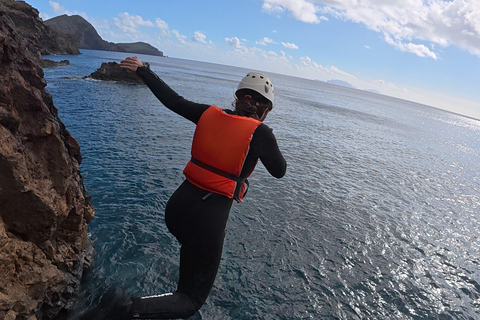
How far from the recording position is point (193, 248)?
11.6ft

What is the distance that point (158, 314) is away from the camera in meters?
3.42

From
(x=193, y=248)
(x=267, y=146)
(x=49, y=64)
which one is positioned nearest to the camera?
(x=267, y=146)

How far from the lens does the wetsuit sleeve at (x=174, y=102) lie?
378 cm

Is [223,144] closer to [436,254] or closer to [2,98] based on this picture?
[2,98]

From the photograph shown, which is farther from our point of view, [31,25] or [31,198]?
[31,25]

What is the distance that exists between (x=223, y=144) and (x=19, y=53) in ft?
12.4

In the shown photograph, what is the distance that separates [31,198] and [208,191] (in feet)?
8.99

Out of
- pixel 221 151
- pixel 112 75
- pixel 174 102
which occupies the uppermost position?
pixel 112 75

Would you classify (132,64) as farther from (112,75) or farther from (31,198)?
(112,75)

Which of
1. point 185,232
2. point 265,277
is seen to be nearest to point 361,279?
point 265,277

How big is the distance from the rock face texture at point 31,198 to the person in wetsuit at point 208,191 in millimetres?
1137

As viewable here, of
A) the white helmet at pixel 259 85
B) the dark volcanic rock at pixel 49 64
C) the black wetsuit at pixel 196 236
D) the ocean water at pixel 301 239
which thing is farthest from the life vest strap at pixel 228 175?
the dark volcanic rock at pixel 49 64

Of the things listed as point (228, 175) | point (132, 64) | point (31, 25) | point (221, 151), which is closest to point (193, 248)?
point (228, 175)

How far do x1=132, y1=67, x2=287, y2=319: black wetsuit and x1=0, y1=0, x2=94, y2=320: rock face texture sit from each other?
1725 mm
